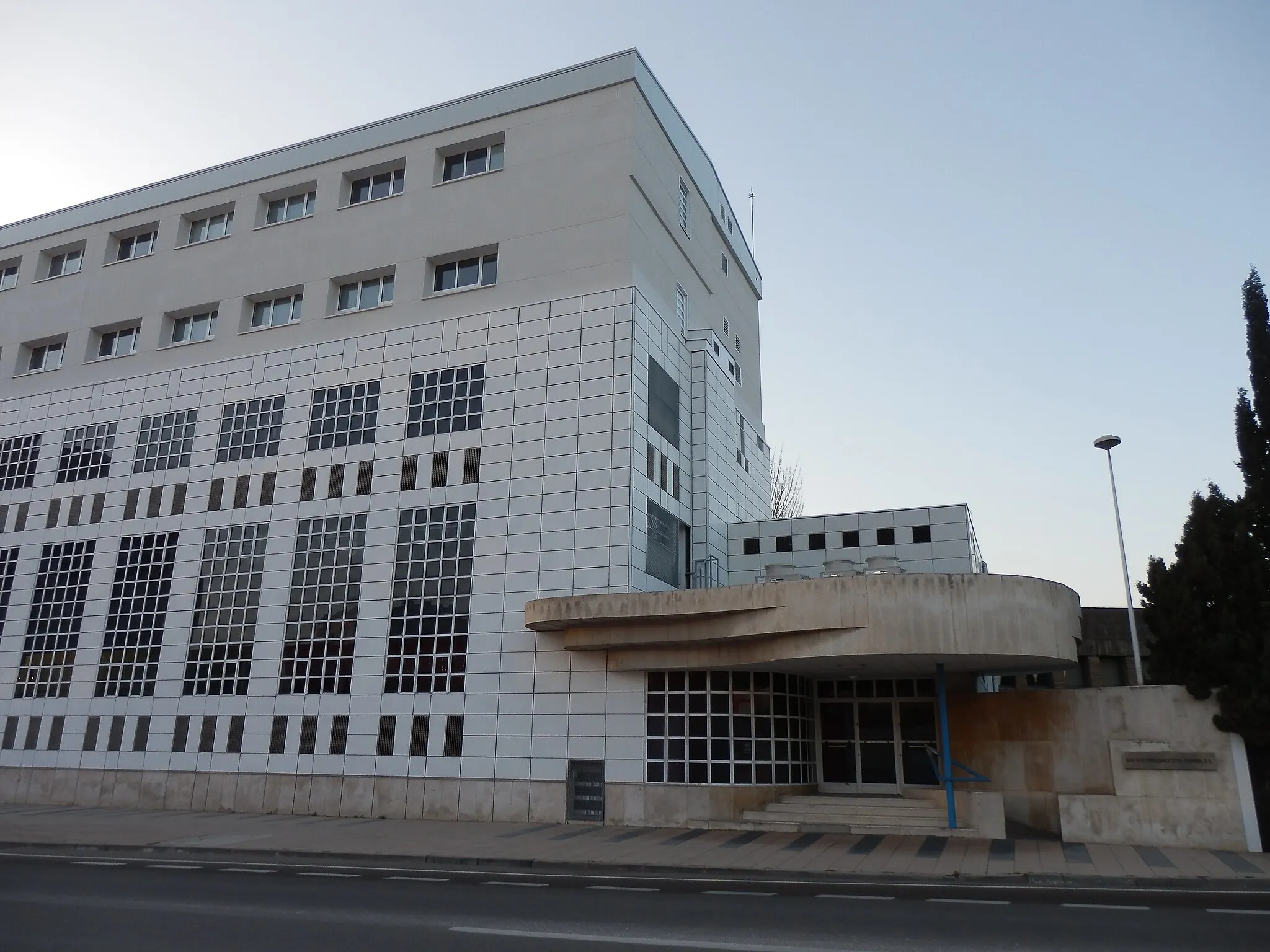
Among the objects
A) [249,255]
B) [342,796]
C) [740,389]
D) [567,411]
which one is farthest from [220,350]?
[740,389]

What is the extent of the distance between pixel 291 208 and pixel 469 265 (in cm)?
802

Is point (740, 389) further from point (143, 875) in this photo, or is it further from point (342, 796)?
point (143, 875)

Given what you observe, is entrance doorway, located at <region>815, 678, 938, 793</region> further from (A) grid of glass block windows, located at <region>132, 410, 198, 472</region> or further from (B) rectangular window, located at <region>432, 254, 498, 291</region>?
(A) grid of glass block windows, located at <region>132, 410, 198, 472</region>

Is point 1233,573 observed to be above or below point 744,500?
below

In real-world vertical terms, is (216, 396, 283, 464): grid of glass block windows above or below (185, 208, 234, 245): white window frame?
below

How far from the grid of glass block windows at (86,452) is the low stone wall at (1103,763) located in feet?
92.1

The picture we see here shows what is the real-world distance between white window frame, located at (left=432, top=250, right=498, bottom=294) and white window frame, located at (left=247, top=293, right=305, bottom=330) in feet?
16.0

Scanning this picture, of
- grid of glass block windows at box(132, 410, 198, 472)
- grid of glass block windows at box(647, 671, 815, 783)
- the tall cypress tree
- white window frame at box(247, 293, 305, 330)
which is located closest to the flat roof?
white window frame at box(247, 293, 305, 330)

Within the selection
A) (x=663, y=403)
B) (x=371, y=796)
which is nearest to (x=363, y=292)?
(x=663, y=403)

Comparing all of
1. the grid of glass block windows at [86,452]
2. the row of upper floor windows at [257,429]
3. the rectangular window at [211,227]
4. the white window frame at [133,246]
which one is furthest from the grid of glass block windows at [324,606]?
the white window frame at [133,246]

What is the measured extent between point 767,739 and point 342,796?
11.3 meters

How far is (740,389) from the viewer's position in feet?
114

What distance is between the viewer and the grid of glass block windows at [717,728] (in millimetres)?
22266

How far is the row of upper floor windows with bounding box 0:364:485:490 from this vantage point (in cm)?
2709
